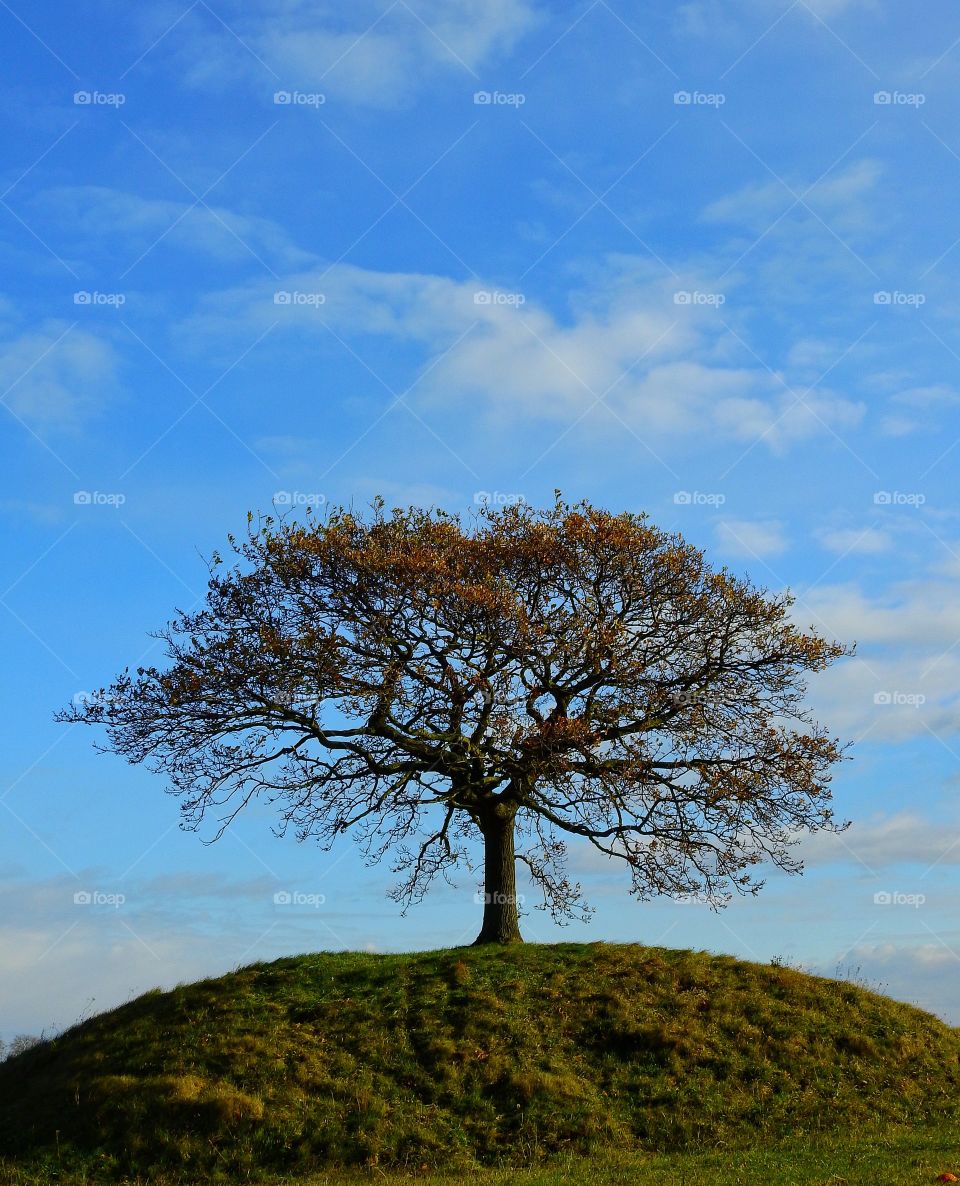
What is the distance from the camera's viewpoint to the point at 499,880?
109 ft

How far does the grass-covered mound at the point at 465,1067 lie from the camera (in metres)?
23.7

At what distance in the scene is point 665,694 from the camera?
1292 inches

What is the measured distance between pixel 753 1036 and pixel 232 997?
44.9 feet

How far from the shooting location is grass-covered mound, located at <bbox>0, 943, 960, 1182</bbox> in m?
23.7

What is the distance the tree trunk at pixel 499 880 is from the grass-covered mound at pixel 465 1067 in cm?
128

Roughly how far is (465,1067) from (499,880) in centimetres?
791

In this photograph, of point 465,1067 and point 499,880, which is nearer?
point 465,1067

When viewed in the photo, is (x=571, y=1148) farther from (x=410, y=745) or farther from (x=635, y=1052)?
(x=410, y=745)

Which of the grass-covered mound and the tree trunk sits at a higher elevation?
the tree trunk

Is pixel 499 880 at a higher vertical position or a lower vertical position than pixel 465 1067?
higher

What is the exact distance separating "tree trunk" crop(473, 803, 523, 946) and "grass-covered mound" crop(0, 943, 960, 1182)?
128cm

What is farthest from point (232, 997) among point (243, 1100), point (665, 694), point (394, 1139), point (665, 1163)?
point (665, 694)

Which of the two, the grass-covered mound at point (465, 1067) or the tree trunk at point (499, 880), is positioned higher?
the tree trunk at point (499, 880)

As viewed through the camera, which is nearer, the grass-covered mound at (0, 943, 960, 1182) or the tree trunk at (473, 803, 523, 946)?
the grass-covered mound at (0, 943, 960, 1182)
